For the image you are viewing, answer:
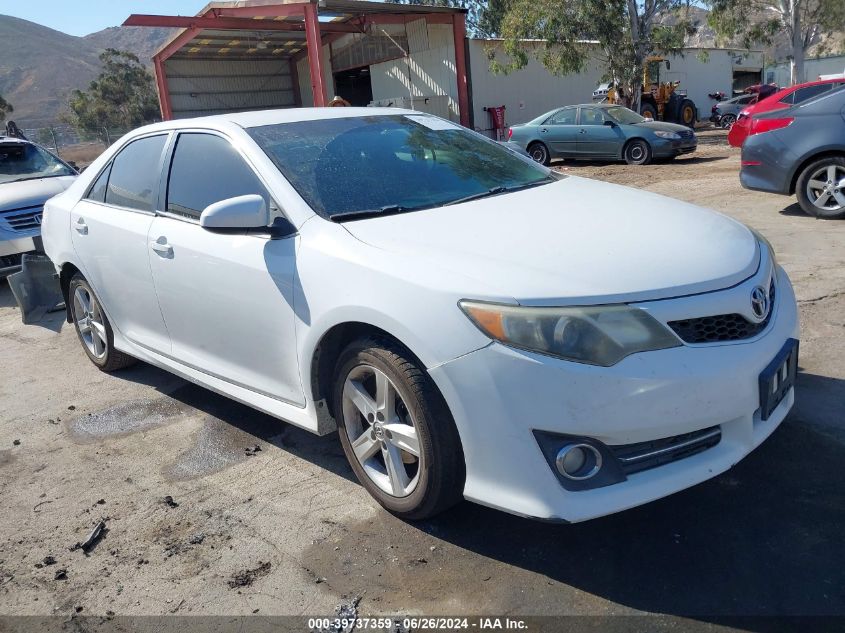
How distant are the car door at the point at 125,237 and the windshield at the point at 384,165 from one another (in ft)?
3.12

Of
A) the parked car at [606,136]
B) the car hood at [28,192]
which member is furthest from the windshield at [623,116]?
the car hood at [28,192]

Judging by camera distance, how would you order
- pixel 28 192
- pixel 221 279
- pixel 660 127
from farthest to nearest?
pixel 660 127 → pixel 28 192 → pixel 221 279

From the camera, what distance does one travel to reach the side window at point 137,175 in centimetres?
407

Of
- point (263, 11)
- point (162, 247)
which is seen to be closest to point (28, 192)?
point (162, 247)

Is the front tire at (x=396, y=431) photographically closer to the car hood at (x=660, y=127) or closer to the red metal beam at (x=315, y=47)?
the car hood at (x=660, y=127)

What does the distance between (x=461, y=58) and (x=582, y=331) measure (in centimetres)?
2297

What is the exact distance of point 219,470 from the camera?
11.8ft

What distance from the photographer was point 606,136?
51.1ft

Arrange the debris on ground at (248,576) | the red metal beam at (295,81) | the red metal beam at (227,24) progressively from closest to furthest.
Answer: the debris on ground at (248,576) → the red metal beam at (227,24) → the red metal beam at (295,81)

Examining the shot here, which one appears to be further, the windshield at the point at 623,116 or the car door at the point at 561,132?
the car door at the point at 561,132

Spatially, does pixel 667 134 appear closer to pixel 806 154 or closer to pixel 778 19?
pixel 806 154

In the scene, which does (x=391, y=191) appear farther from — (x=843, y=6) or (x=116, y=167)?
(x=843, y=6)

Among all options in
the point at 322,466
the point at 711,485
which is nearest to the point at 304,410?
the point at 322,466

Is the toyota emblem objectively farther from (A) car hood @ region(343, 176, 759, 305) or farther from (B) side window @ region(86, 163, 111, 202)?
(B) side window @ region(86, 163, 111, 202)
